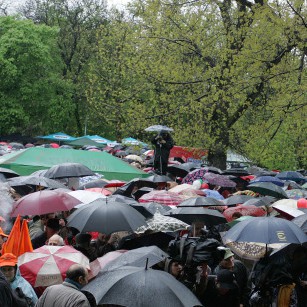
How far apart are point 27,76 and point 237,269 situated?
156 feet

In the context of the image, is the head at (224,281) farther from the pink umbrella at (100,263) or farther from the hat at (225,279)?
the pink umbrella at (100,263)

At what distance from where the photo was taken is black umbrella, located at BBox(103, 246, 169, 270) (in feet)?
23.5

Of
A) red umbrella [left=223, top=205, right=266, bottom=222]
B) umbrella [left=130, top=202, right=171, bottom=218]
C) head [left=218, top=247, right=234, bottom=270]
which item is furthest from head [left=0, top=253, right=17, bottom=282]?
red umbrella [left=223, top=205, right=266, bottom=222]

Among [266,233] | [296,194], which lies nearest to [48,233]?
[266,233]

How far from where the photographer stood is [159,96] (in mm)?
24734

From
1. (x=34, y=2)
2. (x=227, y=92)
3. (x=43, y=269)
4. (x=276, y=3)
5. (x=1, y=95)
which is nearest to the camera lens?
(x=43, y=269)

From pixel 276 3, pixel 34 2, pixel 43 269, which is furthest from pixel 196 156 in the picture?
pixel 34 2

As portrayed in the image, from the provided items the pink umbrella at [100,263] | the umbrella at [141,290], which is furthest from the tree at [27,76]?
the umbrella at [141,290]

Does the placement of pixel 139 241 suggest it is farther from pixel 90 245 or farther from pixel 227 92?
pixel 227 92

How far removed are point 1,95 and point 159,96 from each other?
3176 cm

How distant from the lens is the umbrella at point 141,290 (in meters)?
5.91

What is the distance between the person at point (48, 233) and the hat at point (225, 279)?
2.65 m

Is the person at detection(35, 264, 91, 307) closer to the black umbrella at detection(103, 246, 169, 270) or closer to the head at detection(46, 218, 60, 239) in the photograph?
the black umbrella at detection(103, 246, 169, 270)

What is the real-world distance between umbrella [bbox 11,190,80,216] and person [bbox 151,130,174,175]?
30.6 feet
